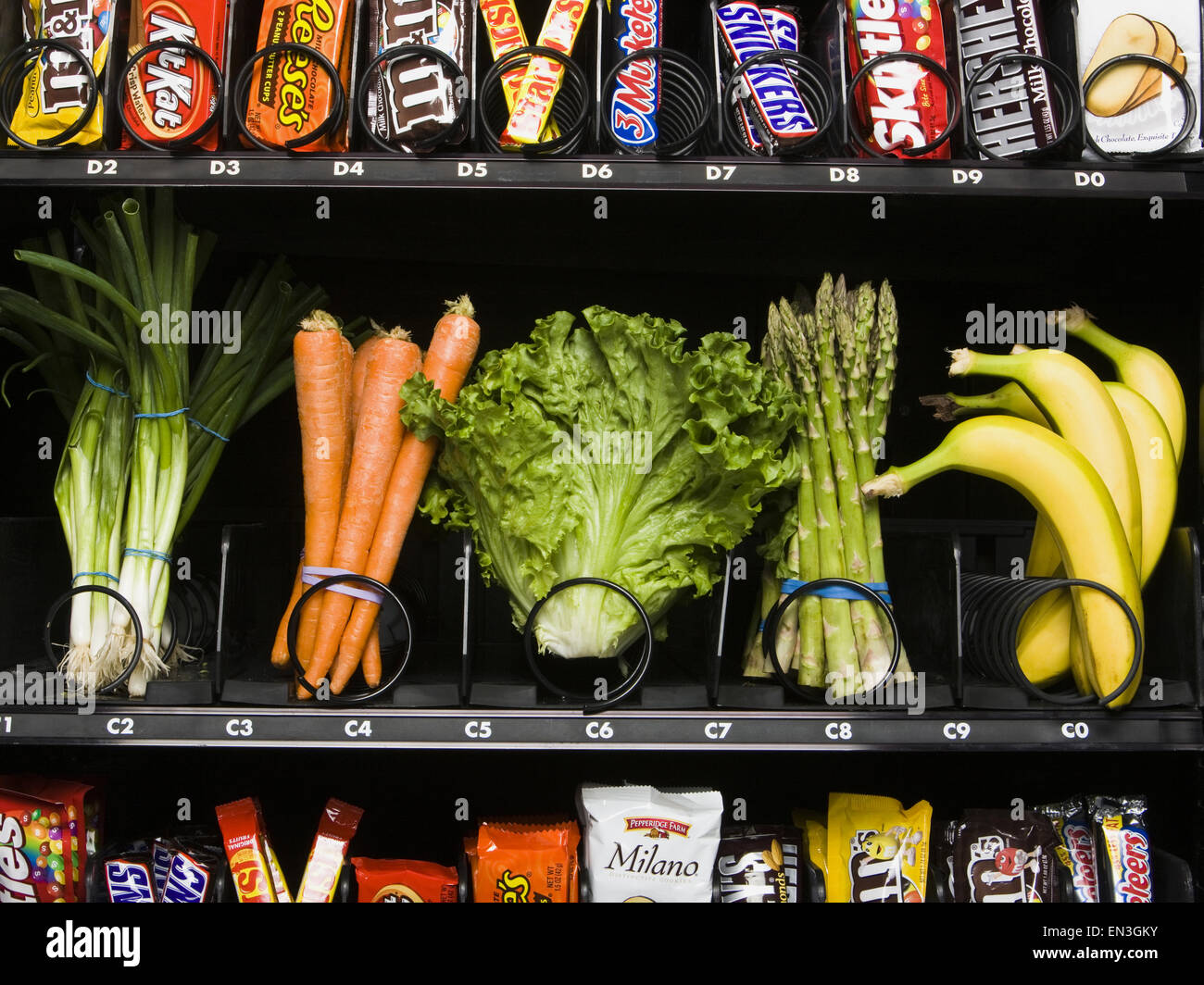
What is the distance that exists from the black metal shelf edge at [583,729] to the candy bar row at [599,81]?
0.76 m

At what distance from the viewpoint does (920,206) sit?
135 cm

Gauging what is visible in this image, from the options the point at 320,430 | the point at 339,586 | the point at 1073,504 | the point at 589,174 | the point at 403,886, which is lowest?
the point at 403,886

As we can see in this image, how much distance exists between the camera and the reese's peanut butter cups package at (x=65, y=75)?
118cm

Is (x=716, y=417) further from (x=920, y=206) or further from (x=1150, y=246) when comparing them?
(x=1150, y=246)

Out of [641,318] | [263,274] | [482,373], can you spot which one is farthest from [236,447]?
[641,318]

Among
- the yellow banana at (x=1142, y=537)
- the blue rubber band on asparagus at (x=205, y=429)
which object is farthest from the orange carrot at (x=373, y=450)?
the yellow banana at (x=1142, y=537)

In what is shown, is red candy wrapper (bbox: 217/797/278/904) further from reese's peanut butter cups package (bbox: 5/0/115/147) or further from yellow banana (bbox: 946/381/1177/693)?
yellow banana (bbox: 946/381/1177/693)

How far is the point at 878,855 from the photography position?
1.29 metres

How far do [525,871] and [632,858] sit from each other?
16 cm

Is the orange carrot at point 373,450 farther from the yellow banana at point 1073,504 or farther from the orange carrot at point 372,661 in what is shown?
the yellow banana at point 1073,504

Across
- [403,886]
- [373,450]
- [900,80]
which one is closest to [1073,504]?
[900,80]

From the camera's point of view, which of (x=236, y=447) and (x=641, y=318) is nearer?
(x=641, y=318)

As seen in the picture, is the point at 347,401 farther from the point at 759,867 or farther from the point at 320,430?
the point at 759,867

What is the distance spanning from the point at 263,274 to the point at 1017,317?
1.32 m
